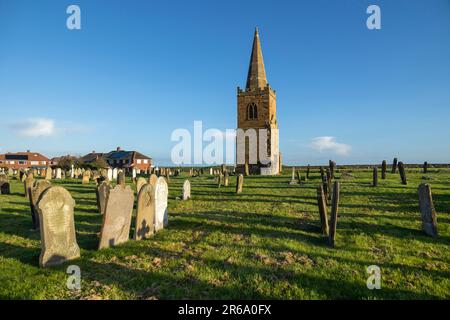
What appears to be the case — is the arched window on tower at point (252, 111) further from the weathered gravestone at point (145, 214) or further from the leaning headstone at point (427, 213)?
the weathered gravestone at point (145, 214)

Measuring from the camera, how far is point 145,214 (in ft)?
22.2

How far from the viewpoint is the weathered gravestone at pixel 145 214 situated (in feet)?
21.4

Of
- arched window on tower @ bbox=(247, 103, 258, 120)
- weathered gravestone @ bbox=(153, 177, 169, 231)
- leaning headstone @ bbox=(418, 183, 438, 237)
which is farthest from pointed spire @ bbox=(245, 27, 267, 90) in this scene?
leaning headstone @ bbox=(418, 183, 438, 237)

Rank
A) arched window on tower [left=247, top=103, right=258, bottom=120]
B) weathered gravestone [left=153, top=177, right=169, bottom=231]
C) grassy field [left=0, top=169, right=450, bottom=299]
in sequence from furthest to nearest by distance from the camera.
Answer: arched window on tower [left=247, top=103, right=258, bottom=120] → weathered gravestone [left=153, top=177, right=169, bottom=231] → grassy field [left=0, top=169, right=450, bottom=299]

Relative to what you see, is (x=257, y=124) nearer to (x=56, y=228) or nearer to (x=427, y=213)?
(x=427, y=213)

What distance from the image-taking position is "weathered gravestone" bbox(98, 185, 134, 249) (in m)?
5.80

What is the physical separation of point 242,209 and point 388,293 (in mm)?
6483

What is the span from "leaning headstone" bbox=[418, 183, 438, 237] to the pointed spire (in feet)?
105

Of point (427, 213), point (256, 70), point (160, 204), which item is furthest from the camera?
point (256, 70)

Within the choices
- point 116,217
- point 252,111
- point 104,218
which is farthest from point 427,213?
point 252,111

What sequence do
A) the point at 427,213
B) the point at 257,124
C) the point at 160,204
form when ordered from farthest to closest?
1. the point at 257,124
2. the point at 160,204
3. the point at 427,213

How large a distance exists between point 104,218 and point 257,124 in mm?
31504

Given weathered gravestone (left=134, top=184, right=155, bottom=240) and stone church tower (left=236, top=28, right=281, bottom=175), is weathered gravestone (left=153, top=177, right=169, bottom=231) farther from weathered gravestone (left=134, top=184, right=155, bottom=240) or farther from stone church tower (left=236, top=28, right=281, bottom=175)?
stone church tower (left=236, top=28, right=281, bottom=175)
